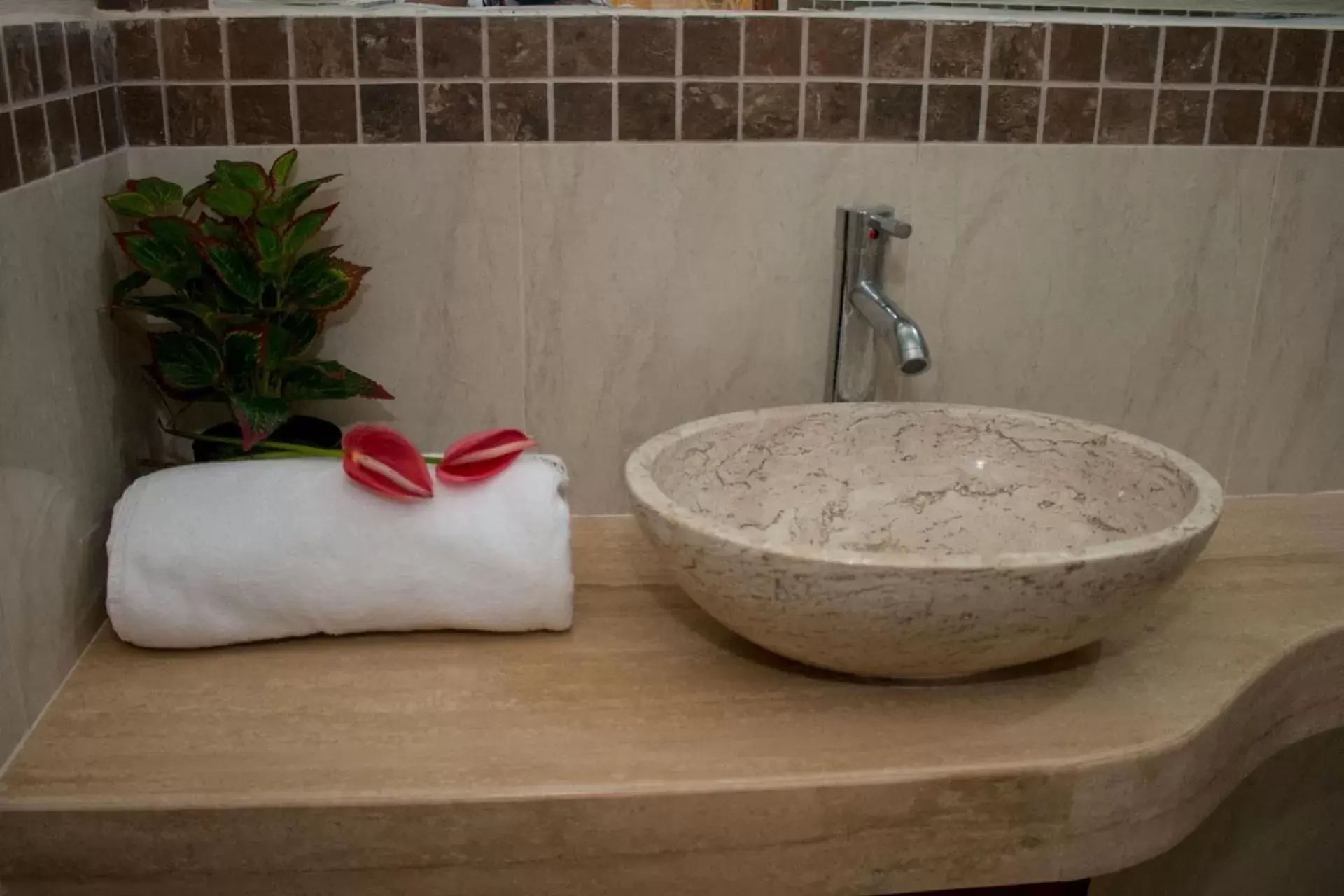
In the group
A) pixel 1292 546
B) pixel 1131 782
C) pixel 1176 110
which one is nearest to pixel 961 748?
pixel 1131 782

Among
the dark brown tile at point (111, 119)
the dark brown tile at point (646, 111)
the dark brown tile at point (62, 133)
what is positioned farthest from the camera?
the dark brown tile at point (646, 111)

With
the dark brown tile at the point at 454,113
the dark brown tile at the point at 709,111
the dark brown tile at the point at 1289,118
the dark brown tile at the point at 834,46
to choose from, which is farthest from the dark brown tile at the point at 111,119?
the dark brown tile at the point at 1289,118

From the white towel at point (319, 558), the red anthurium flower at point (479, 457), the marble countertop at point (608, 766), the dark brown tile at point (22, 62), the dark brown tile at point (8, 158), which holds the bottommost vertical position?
the marble countertop at point (608, 766)

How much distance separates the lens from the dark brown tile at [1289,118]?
50.2 inches

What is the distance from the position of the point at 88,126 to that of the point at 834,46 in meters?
0.68

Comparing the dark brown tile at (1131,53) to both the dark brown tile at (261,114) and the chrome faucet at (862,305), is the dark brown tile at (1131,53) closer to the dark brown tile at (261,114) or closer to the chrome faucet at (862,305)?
the chrome faucet at (862,305)

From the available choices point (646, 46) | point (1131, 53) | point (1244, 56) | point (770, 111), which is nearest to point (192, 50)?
point (646, 46)

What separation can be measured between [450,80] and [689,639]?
567 millimetres

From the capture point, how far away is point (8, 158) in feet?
2.85

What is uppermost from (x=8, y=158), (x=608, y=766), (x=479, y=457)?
(x=8, y=158)

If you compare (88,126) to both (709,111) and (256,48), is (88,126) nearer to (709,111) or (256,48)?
(256,48)

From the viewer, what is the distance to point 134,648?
1.03 meters

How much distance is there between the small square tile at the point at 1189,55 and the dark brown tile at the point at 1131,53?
0.01m

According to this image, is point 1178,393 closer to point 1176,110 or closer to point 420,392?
point 1176,110
